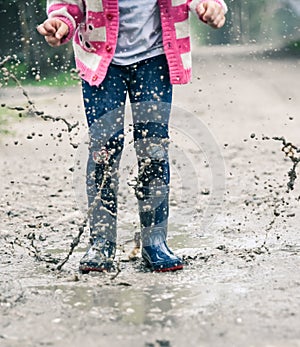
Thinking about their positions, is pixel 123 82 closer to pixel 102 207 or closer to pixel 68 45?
pixel 102 207

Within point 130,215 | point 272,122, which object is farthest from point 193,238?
point 272,122

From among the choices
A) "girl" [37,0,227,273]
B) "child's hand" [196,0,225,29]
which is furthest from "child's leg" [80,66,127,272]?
"child's hand" [196,0,225,29]

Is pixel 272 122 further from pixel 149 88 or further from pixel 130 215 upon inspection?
pixel 149 88

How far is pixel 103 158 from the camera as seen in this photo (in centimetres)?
351

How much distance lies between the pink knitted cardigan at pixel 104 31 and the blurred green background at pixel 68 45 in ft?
13.4

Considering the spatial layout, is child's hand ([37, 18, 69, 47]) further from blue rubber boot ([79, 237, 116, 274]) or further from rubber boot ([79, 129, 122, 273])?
blue rubber boot ([79, 237, 116, 274])

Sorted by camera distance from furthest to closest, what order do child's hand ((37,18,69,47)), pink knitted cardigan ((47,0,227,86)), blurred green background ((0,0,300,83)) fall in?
blurred green background ((0,0,300,83)) < pink knitted cardigan ((47,0,227,86)) < child's hand ((37,18,69,47))

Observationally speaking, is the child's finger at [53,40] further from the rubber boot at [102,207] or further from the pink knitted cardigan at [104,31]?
the rubber boot at [102,207]

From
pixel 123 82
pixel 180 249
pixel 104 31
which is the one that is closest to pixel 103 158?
pixel 123 82

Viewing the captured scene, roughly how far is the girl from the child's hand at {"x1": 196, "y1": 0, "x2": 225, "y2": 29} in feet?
0.05

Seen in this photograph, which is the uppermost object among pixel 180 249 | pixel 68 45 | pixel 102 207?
pixel 102 207

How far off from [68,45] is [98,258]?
5.17m

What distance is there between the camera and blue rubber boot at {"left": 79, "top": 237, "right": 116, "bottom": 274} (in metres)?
3.48

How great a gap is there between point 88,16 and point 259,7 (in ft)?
19.5
